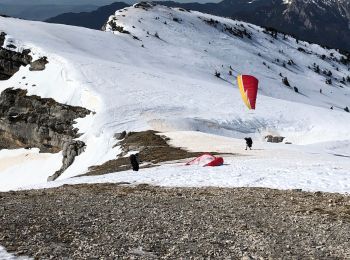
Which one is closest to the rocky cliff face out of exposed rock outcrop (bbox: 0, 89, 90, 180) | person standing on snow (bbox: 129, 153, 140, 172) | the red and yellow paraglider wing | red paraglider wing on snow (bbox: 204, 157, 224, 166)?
exposed rock outcrop (bbox: 0, 89, 90, 180)

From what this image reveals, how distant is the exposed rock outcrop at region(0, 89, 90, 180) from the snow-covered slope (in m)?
1.53

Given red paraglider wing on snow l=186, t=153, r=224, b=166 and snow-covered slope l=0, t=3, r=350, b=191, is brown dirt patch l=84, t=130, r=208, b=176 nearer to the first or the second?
snow-covered slope l=0, t=3, r=350, b=191

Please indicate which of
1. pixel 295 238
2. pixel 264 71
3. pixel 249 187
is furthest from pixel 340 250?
pixel 264 71

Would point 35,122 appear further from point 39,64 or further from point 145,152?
point 145,152

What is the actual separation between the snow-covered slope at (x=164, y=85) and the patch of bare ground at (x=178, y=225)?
72.6 ft

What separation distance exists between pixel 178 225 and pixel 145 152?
971 inches

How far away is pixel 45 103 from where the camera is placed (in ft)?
215

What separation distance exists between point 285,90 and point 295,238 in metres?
110

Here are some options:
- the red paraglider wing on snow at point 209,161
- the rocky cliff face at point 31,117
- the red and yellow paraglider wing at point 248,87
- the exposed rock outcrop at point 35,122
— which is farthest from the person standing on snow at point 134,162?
the exposed rock outcrop at point 35,122

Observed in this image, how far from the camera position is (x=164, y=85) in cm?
7062

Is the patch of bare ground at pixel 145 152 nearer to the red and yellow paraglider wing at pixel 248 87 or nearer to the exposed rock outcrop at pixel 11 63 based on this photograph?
the red and yellow paraglider wing at pixel 248 87

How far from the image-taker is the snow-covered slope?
180 feet

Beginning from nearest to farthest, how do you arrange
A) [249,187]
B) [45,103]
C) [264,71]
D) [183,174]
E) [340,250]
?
[340,250] < [249,187] < [183,174] < [45,103] < [264,71]

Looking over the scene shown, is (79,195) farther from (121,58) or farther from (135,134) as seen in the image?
(121,58)
